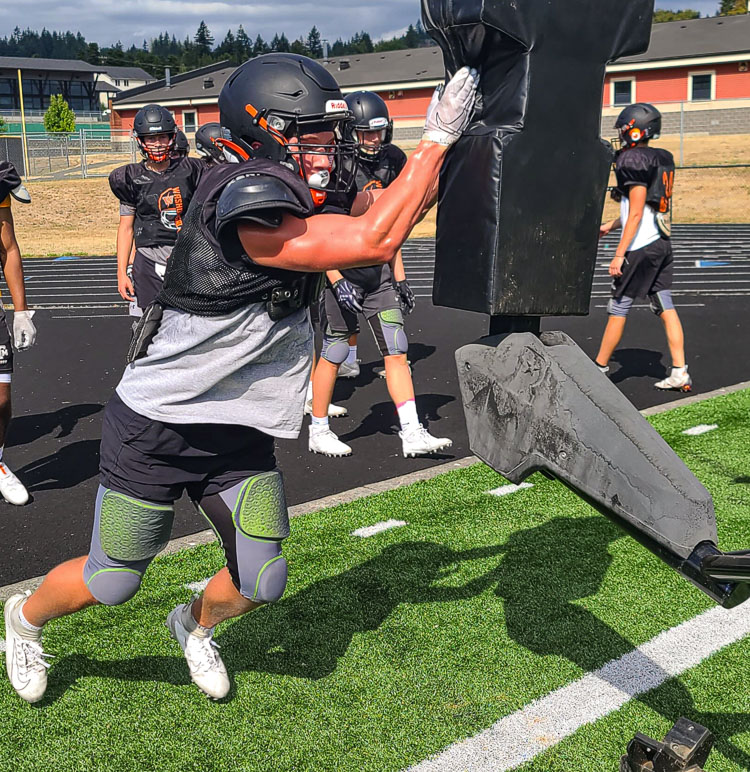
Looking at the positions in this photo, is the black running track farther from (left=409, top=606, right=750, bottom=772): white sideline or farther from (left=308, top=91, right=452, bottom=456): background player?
(left=409, top=606, right=750, bottom=772): white sideline

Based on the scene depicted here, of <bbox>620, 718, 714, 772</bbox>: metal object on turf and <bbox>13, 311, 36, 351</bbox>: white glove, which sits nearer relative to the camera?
<bbox>620, 718, 714, 772</bbox>: metal object on turf

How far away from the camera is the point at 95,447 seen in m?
6.14

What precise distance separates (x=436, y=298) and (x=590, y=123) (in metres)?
0.57

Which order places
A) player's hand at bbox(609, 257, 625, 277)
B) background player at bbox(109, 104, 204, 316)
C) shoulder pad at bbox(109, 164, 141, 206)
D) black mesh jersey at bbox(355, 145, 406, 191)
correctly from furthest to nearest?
player's hand at bbox(609, 257, 625, 277)
shoulder pad at bbox(109, 164, 141, 206)
background player at bbox(109, 104, 204, 316)
black mesh jersey at bbox(355, 145, 406, 191)

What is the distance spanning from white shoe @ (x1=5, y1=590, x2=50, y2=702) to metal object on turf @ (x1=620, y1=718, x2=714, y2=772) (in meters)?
1.84

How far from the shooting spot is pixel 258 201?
2314 mm

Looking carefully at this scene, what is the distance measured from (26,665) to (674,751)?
2.01m

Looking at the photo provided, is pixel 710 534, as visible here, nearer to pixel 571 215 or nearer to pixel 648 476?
pixel 648 476

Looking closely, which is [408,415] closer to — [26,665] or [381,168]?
[381,168]

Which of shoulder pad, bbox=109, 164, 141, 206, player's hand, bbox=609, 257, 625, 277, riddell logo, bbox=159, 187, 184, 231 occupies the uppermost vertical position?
shoulder pad, bbox=109, 164, 141, 206

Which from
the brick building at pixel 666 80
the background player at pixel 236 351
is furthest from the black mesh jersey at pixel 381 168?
the brick building at pixel 666 80

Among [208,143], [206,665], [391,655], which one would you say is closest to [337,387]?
[208,143]

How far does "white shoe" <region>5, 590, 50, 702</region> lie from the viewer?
3.01 meters

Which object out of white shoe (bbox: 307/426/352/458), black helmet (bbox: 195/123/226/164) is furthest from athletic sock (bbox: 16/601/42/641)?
black helmet (bbox: 195/123/226/164)
